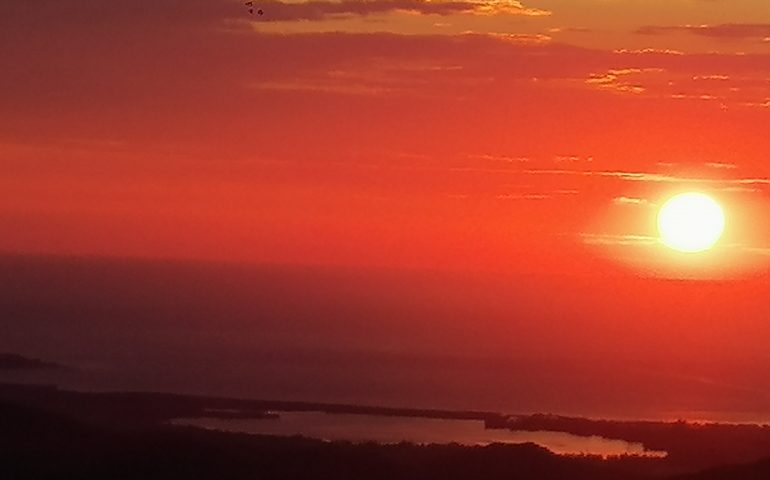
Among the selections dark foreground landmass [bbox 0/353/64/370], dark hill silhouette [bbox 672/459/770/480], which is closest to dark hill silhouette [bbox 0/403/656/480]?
dark hill silhouette [bbox 672/459/770/480]

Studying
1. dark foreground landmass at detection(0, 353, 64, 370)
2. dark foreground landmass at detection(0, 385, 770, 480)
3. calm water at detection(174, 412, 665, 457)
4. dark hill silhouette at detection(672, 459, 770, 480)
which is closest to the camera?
dark hill silhouette at detection(672, 459, 770, 480)

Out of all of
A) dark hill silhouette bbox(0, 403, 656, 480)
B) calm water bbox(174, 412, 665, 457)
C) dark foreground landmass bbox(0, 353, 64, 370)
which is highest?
dark foreground landmass bbox(0, 353, 64, 370)

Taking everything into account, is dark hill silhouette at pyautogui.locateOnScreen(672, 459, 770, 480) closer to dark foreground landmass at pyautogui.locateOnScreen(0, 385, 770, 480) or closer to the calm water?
dark foreground landmass at pyautogui.locateOnScreen(0, 385, 770, 480)

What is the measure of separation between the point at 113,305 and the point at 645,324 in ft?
162

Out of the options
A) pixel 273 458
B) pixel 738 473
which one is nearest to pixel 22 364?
pixel 273 458

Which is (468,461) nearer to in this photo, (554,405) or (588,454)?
(588,454)

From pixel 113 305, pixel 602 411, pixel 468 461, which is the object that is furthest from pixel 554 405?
pixel 113 305

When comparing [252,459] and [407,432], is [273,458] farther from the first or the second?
[407,432]

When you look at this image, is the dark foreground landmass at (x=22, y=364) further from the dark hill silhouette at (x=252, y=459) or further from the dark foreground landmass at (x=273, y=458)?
the dark hill silhouette at (x=252, y=459)

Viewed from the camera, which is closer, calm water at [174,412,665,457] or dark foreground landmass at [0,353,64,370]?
calm water at [174,412,665,457]

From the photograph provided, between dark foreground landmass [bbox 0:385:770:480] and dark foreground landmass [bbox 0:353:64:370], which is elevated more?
dark foreground landmass [bbox 0:353:64:370]

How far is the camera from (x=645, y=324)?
142375mm

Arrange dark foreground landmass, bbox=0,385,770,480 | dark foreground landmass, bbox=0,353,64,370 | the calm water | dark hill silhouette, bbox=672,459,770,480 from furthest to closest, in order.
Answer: dark foreground landmass, bbox=0,353,64,370
the calm water
dark foreground landmass, bbox=0,385,770,480
dark hill silhouette, bbox=672,459,770,480

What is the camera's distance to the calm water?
50219 millimetres
